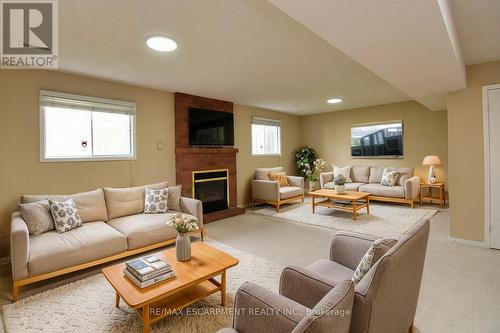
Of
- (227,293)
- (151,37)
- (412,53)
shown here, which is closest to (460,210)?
(412,53)

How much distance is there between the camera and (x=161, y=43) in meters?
2.61

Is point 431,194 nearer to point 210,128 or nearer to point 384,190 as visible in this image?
point 384,190

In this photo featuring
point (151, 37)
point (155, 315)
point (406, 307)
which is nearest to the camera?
point (406, 307)

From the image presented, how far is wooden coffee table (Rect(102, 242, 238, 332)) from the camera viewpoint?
171 cm

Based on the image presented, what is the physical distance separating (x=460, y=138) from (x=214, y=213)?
4.08 m

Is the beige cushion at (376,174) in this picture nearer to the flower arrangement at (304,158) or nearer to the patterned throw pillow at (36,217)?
the flower arrangement at (304,158)

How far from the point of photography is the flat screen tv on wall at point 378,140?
20.4 ft

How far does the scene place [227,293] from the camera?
231 centimetres

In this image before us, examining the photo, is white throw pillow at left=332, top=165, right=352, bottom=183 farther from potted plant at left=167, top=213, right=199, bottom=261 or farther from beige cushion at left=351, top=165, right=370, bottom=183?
potted plant at left=167, top=213, right=199, bottom=261

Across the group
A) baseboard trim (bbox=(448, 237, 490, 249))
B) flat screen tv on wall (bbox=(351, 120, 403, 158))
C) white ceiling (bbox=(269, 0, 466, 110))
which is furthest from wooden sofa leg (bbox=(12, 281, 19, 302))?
flat screen tv on wall (bbox=(351, 120, 403, 158))

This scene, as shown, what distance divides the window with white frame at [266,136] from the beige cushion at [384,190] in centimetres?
249

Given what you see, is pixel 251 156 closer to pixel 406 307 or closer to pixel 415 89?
pixel 415 89

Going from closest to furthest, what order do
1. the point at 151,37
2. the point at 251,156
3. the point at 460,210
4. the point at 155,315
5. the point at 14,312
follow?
1. the point at 155,315
2. the point at 14,312
3. the point at 151,37
4. the point at 460,210
5. the point at 251,156

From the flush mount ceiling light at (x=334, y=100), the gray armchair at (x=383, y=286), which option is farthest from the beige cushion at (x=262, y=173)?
the gray armchair at (x=383, y=286)
